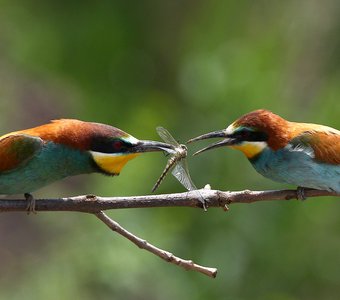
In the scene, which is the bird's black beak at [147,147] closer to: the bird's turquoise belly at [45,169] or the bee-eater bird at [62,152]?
the bee-eater bird at [62,152]

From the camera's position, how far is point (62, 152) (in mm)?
3061

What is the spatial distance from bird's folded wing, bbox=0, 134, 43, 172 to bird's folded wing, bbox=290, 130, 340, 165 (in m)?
0.99

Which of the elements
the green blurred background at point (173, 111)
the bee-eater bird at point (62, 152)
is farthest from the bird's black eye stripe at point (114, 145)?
the green blurred background at point (173, 111)

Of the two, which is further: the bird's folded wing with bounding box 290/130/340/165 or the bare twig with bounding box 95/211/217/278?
the bird's folded wing with bounding box 290/130/340/165

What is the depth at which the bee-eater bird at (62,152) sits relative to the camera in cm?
297

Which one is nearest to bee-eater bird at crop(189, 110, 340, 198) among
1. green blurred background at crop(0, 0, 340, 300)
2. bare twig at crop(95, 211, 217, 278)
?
bare twig at crop(95, 211, 217, 278)

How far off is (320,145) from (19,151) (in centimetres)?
116

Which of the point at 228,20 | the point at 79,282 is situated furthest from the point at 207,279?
the point at 228,20

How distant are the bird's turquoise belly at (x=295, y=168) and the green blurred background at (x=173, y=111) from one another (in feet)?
4.04

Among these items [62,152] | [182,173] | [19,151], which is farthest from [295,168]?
[19,151]

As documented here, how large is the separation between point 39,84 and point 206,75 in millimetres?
2679

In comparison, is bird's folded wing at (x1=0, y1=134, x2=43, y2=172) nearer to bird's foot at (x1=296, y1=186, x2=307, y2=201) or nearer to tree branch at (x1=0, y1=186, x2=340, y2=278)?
tree branch at (x1=0, y1=186, x2=340, y2=278)

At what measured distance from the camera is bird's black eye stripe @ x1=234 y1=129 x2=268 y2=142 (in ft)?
10.3

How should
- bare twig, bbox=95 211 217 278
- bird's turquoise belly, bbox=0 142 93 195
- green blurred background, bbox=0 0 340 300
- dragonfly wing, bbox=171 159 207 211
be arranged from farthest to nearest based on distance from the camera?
green blurred background, bbox=0 0 340 300 < bird's turquoise belly, bbox=0 142 93 195 < dragonfly wing, bbox=171 159 207 211 < bare twig, bbox=95 211 217 278
